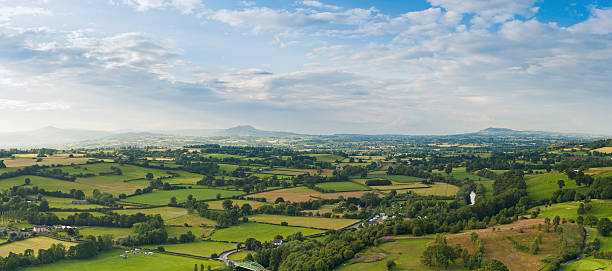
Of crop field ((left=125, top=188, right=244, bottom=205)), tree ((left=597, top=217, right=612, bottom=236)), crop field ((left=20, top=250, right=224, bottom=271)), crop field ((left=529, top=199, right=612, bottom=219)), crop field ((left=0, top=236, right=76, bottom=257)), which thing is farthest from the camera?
crop field ((left=125, top=188, right=244, bottom=205))

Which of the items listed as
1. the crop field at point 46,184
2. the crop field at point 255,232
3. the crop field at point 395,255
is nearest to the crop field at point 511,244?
the crop field at point 395,255

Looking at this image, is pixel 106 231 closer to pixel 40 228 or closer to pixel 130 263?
pixel 40 228

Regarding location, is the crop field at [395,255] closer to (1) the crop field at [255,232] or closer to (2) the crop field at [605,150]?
(1) the crop field at [255,232]

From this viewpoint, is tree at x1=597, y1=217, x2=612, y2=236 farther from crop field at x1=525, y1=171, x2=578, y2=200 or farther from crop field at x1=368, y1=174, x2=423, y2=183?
crop field at x1=368, y1=174, x2=423, y2=183

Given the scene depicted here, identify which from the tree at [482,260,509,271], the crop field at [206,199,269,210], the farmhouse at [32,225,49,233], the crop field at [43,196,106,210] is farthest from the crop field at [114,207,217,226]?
the tree at [482,260,509,271]

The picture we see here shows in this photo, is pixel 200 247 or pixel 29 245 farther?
pixel 200 247

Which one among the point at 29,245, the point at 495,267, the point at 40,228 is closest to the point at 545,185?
the point at 495,267

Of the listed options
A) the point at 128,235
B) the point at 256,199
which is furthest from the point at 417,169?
the point at 128,235
